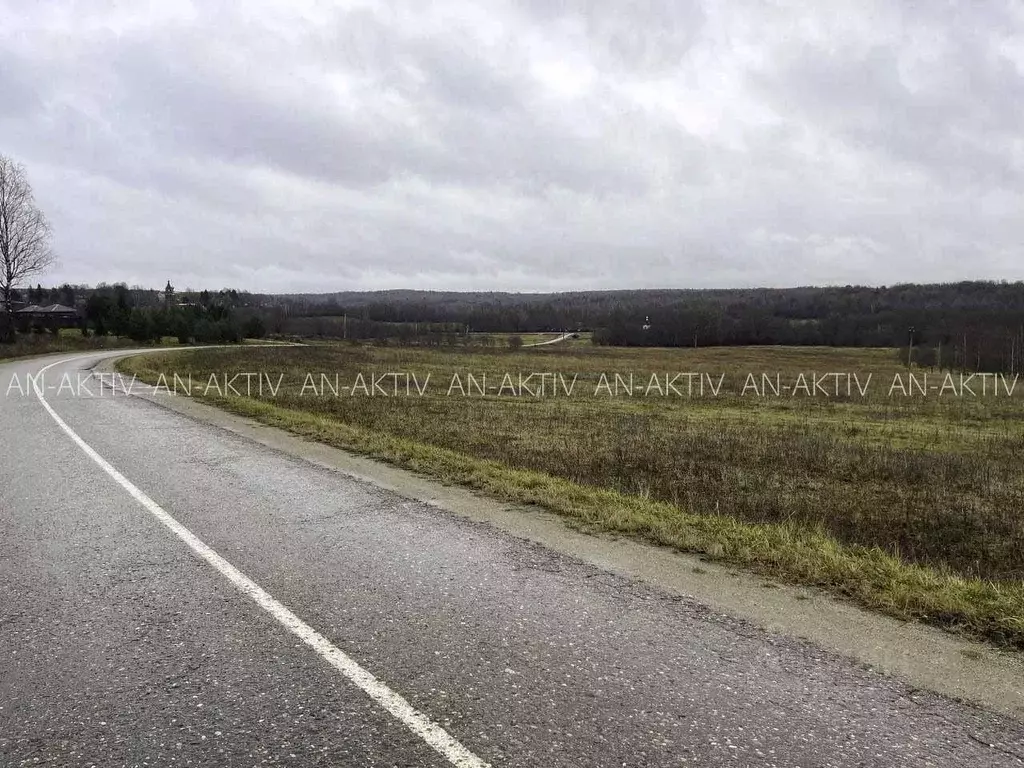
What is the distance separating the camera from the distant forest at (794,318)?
93.0m

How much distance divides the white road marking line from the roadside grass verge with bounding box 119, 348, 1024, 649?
Answer: 3.27 metres

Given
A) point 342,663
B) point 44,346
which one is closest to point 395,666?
point 342,663

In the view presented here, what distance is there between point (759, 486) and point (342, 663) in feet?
30.8

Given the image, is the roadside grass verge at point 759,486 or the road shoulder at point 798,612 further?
the roadside grass verge at point 759,486

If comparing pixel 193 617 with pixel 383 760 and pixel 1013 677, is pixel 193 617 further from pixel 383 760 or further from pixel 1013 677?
pixel 1013 677

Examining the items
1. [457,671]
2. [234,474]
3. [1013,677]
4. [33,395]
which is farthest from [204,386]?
[1013,677]

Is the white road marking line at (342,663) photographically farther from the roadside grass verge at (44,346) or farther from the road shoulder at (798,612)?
the roadside grass verge at (44,346)

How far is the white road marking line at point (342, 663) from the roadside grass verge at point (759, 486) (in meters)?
3.27

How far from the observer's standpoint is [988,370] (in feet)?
230

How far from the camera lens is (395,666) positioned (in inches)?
155

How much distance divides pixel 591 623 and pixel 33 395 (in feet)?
63.7

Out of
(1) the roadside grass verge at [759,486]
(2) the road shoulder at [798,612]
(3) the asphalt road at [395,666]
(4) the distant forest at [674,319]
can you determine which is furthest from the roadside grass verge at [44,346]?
Answer: (2) the road shoulder at [798,612]

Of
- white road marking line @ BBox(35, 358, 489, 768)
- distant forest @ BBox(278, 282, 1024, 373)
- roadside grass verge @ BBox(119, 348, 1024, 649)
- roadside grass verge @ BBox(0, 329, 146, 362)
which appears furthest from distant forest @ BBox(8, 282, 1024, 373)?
white road marking line @ BBox(35, 358, 489, 768)

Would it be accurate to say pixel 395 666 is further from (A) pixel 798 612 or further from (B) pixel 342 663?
(A) pixel 798 612
